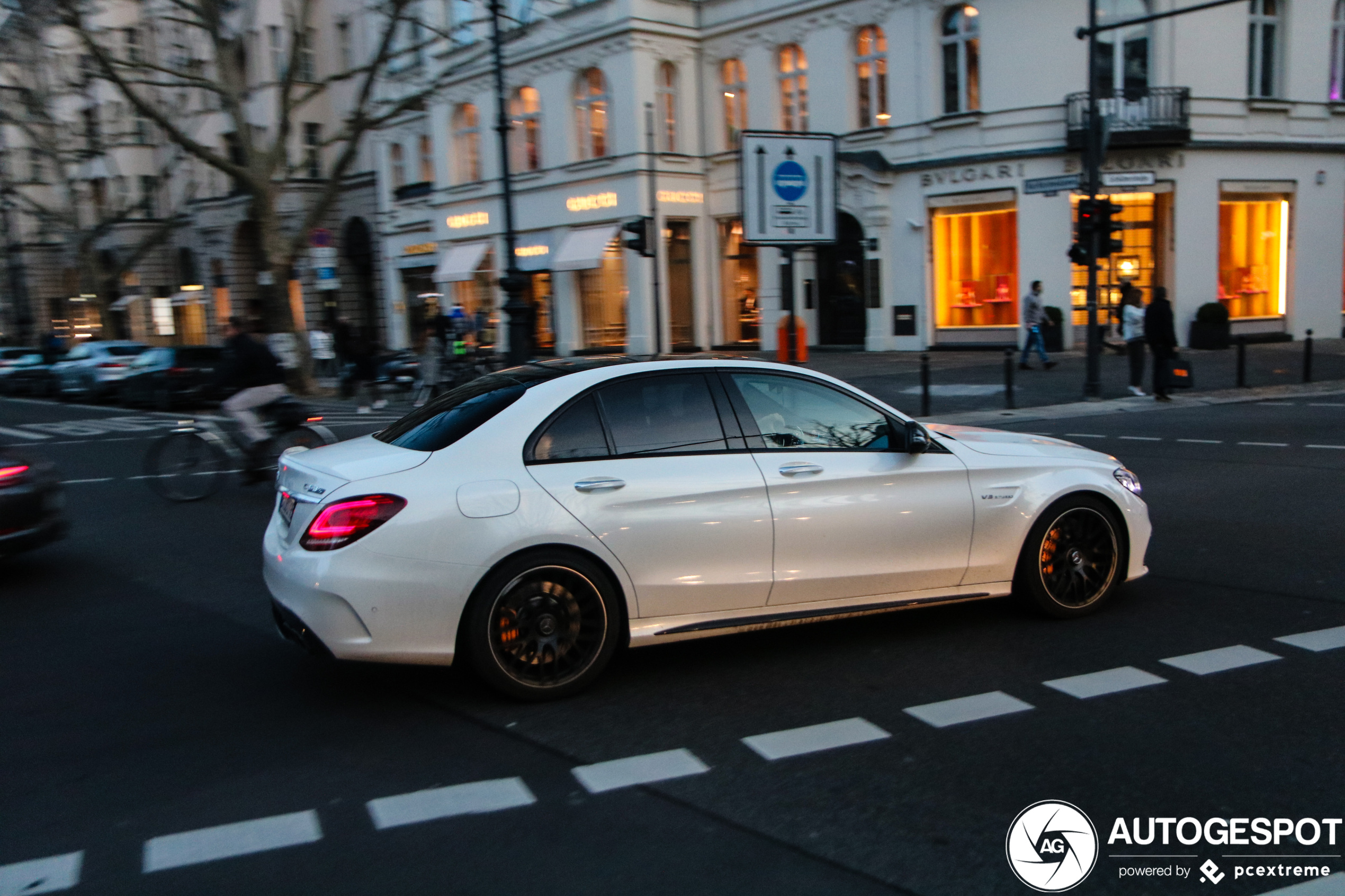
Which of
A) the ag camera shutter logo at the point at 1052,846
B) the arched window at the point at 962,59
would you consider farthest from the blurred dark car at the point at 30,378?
the ag camera shutter logo at the point at 1052,846

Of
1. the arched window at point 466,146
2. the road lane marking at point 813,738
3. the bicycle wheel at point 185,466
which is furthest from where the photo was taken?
the arched window at point 466,146

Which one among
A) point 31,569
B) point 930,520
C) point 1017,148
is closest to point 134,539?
point 31,569

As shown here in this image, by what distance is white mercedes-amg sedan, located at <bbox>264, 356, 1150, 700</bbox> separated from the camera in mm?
4793

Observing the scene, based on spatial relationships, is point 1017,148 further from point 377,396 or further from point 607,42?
point 377,396

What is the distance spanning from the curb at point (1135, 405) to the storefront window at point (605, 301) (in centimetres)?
1680

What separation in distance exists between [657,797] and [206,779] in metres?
1.69

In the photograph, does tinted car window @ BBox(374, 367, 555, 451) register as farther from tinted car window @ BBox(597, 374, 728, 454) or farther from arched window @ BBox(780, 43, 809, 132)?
arched window @ BBox(780, 43, 809, 132)

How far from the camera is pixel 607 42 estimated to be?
1224 inches

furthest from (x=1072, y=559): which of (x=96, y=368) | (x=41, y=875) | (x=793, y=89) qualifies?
(x=96, y=368)

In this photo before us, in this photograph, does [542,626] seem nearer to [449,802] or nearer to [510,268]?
[449,802]

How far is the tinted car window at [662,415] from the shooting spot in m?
5.28

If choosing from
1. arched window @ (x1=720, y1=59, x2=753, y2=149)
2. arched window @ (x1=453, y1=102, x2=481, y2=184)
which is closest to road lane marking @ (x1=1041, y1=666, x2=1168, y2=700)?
arched window @ (x1=720, y1=59, x2=753, y2=149)

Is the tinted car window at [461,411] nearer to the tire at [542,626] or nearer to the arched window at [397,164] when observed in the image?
the tire at [542,626]

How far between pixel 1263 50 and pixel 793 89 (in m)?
11.1
